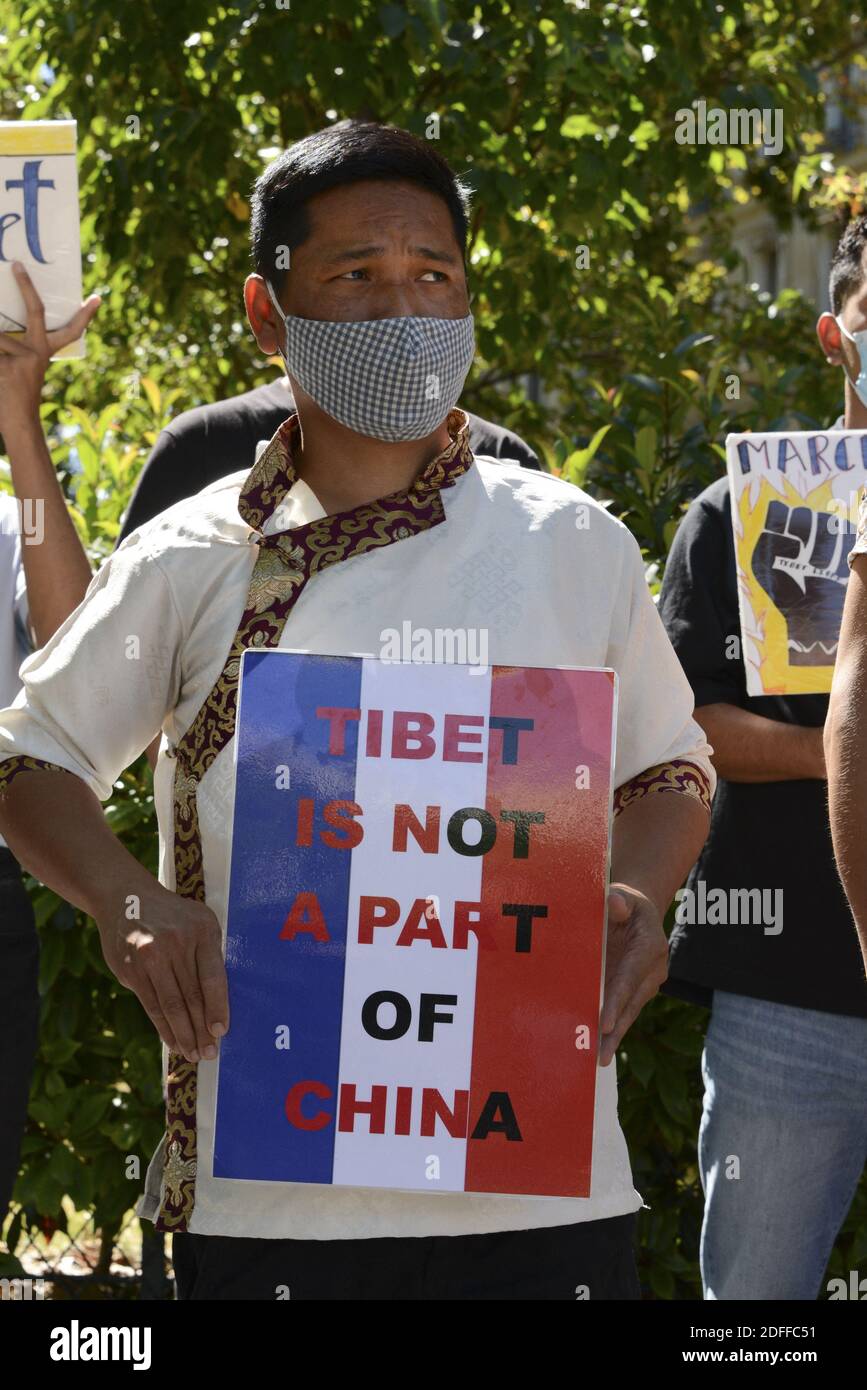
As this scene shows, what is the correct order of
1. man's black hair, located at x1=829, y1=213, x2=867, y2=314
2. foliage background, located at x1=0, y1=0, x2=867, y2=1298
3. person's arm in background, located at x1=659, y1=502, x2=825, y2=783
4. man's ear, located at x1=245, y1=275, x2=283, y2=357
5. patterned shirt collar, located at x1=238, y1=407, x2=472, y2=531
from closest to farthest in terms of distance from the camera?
patterned shirt collar, located at x1=238, y1=407, x2=472, y2=531
man's ear, located at x1=245, y1=275, x2=283, y2=357
person's arm in background, located at x1=659, y1=502, x2=825, y2=783
man's black hair, located at x1=829, y1=213, x2=867, y2=314
foliage background, located at x1=0, y1=0, x2=867, y2=1298

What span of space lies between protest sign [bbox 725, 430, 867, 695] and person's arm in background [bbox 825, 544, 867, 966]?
0.78 m

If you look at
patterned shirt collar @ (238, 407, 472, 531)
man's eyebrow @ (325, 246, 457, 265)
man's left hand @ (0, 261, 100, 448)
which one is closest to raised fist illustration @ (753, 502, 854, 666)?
patterned shirt collar @ (238, 407, 472, 531)

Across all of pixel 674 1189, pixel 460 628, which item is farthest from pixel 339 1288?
pixel 674 1189

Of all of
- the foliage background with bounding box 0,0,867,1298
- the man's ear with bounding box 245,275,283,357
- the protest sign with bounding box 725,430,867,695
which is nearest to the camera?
the man's ear with bounding box 245,275,283,357

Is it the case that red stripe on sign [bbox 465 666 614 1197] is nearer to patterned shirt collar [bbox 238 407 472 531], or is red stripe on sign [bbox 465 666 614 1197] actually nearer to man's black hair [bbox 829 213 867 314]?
patterned shirt collar [bbox 238 407 472 531]

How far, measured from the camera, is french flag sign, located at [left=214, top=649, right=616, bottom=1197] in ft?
6.61

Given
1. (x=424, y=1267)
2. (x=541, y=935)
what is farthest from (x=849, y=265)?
(x=424, y=1267)

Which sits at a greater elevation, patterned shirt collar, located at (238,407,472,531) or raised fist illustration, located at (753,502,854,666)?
patterned shirt collar, located at (238,407,472,531)

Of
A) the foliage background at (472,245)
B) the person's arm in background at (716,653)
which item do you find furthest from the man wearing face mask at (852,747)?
the foliage background at (472,245)

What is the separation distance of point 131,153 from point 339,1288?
20.8 feet

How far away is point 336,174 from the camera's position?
2.32 metres

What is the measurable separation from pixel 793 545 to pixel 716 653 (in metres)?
0.26

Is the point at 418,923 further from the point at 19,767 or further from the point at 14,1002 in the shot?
the point at 14,1002

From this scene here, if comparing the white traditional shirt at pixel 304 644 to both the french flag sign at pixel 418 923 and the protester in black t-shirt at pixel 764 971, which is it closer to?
the french flag sign at pixel 418 923
